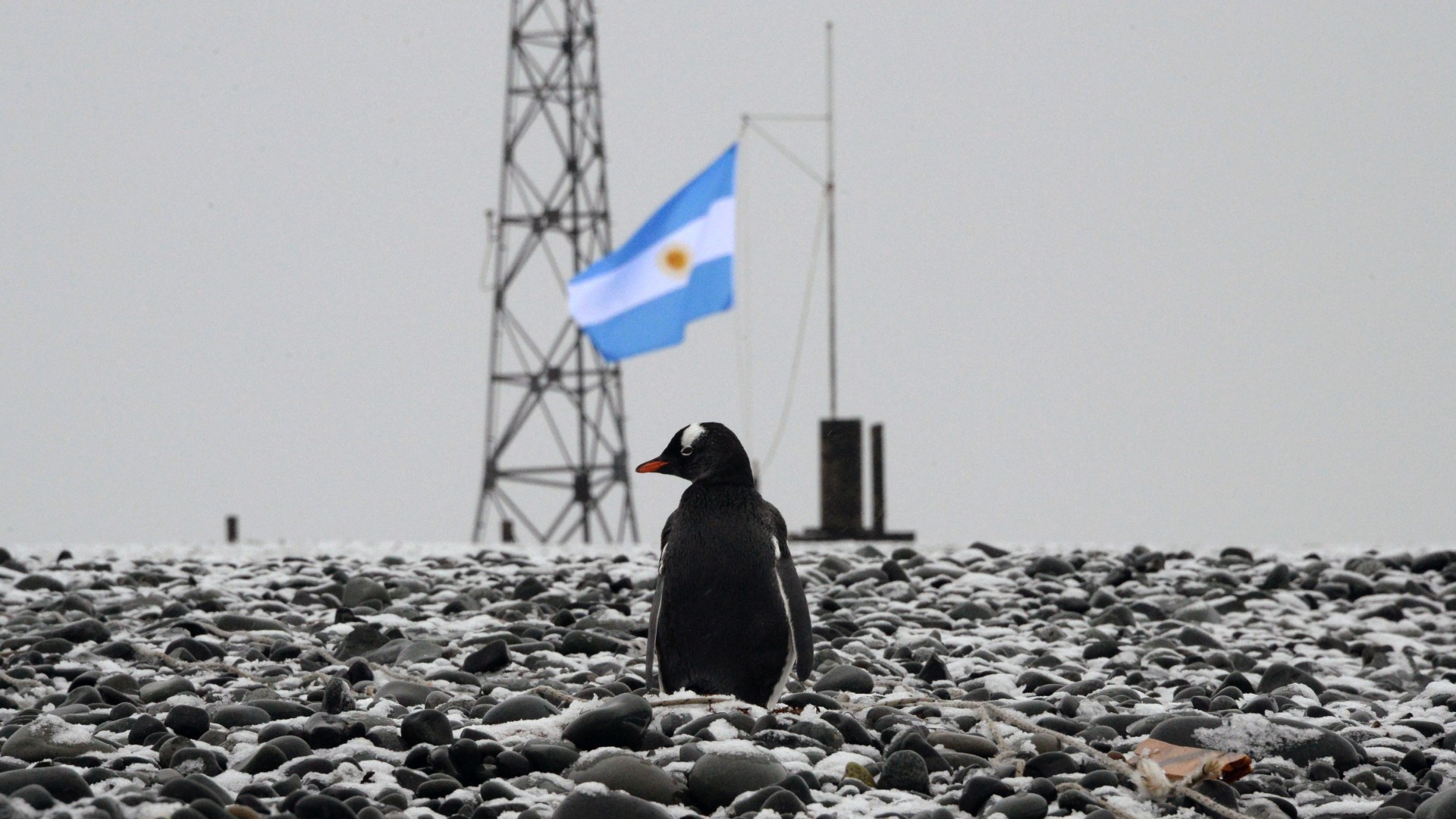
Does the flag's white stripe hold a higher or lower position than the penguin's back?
higher

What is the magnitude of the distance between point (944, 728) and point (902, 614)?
8.30ft

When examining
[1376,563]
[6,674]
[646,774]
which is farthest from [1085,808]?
[1376,563]

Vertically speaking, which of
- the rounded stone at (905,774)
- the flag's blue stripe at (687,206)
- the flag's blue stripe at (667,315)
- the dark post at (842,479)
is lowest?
the rounded stone at (905,774)

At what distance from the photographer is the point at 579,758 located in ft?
12.2

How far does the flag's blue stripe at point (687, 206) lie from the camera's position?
15.6m

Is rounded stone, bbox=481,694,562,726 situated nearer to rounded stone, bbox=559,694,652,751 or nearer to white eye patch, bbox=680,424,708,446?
rounded stone, bbox=559,694,652,751

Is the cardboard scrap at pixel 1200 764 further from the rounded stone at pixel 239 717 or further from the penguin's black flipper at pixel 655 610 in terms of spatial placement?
the rounded stone at pixel 239 717

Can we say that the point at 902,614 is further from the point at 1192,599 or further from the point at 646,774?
the point at 646,774

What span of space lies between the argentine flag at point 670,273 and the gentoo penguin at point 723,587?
1087cm

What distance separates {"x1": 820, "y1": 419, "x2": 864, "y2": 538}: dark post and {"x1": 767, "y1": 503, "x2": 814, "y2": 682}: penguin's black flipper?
340 inches

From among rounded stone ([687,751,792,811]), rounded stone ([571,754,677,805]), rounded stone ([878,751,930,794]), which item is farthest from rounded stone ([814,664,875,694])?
rounded stone ([571,754,677,805])

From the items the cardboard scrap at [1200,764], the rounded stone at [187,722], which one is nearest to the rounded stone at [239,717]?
the rounded stone at [187,722]

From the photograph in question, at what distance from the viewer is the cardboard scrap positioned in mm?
3769

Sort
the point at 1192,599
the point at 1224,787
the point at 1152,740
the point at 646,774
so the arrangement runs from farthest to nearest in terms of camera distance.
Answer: the point at 1192,599 → the point at 1152,740 → the point at 1224,787 → the point at 646,774
